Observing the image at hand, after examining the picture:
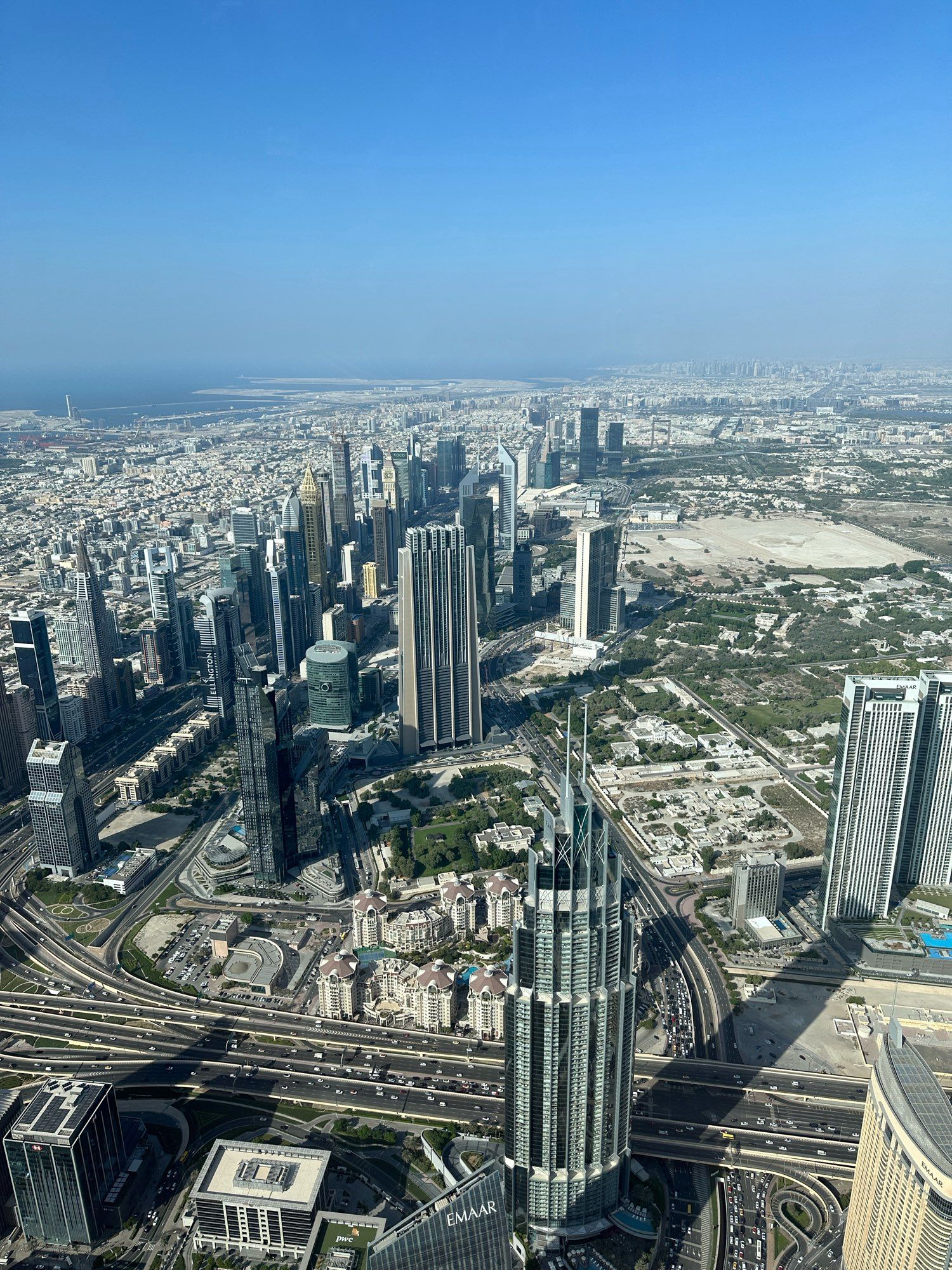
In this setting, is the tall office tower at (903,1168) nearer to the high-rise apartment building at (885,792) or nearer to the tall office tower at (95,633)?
the high-rise apartment building at (885,792)

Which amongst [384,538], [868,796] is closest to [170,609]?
[384,538]

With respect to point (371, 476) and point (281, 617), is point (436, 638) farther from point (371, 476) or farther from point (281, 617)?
point (371, 476)

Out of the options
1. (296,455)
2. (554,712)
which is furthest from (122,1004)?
(296,455)

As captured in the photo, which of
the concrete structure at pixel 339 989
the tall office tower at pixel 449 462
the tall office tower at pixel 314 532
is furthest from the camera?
the tall office tower at pixel 449 462

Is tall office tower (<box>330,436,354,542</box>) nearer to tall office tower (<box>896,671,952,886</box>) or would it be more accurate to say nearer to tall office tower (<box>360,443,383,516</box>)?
tall office tower (<box>360,443,383,516</box>)

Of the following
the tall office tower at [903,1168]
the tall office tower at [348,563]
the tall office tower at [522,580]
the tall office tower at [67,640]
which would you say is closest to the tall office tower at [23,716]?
the tall office tower at [67,640]

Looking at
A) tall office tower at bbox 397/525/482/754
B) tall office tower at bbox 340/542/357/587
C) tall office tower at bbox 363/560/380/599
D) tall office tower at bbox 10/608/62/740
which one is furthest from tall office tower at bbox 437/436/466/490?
tall office tower at bbox 10/608/62/740
